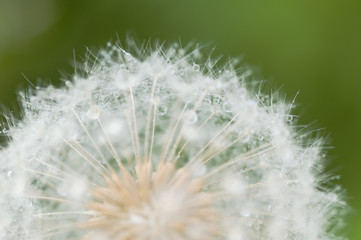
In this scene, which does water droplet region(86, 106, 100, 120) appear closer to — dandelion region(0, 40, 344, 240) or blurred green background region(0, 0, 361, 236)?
dandelion region(0, 40, 344, 240)

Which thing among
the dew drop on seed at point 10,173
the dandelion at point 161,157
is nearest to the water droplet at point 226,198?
the dandelion at point 161,157

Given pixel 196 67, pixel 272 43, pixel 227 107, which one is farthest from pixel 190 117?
pixel 272 43

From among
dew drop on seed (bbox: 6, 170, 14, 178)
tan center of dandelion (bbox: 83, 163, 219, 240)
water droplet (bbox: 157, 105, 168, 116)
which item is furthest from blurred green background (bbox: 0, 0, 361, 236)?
tan center of dandelion (bbox: 83, 163, 219, 240)

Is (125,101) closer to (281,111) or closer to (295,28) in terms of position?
(281,111)

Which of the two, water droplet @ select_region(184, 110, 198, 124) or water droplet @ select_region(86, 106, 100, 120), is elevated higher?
water droplet @ select_region(86, 106, 100, 120)

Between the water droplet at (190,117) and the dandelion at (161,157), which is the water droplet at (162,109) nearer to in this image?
the dandelion at (161,157)

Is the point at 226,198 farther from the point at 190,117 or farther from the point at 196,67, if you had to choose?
the point at 196,67

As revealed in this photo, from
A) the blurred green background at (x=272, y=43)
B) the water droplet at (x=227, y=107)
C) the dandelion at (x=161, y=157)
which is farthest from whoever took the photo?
the blurred green background at (x=272, y=43)
